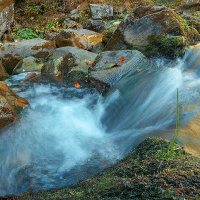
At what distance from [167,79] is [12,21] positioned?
7.32m

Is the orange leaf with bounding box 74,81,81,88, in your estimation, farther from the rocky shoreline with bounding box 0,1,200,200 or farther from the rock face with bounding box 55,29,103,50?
the rock face with bounding box 55,29,103,50

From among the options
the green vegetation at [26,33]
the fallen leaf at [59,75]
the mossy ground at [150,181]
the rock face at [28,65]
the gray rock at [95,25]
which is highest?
the mossy ground at [150,181]

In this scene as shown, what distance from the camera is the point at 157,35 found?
25.4 ft

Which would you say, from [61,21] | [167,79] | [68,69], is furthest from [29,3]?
[167,79]

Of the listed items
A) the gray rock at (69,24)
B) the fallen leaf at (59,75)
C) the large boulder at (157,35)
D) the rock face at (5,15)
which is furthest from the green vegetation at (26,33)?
the fallen leaf at (59,75)

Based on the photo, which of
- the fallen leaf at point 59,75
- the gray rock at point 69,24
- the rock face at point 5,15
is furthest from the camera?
the gray rock at point 69,24

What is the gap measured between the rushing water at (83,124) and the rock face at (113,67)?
16 centimetres

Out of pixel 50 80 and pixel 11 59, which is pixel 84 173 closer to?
pixel 50 80

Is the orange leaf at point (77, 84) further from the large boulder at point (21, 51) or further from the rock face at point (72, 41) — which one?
the rock face at point (72, 41)

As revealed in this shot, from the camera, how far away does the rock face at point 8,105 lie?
514 cm

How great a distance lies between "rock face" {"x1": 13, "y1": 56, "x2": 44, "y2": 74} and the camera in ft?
26.9

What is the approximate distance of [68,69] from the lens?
7.62 m

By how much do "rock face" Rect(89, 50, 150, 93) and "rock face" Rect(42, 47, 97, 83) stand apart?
39 cm

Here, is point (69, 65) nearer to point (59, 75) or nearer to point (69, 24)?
point (59, 75)
